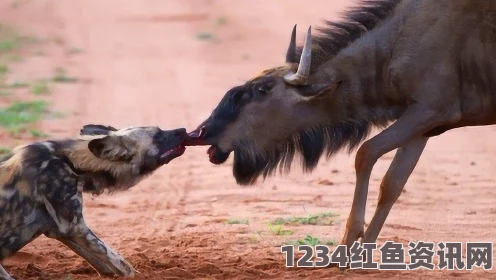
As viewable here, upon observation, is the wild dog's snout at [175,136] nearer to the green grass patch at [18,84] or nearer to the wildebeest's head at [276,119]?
the wildebeest's head at [276,119]

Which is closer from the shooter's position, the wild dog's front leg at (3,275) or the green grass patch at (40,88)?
the wild dog's front leg at (3,275)

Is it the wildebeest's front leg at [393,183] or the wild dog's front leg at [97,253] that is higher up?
the wildebeest's front leg at [393,183]

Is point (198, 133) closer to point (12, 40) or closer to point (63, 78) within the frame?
point (63, 78)

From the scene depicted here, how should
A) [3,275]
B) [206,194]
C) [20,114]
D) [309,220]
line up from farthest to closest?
[20,114] < [206,194] < [309,220] < [3,275]

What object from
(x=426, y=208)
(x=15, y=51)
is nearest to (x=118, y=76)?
(x=15, y=51)

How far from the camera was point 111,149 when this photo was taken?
26.3 ft

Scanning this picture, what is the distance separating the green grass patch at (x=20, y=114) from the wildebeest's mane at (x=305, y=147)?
5947 millimetres

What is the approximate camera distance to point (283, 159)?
8648 mm

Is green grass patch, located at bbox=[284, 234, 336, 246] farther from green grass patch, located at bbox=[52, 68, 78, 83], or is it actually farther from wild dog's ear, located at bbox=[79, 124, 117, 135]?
green grass patch, located at bbox=[52, 68, 78, 83]

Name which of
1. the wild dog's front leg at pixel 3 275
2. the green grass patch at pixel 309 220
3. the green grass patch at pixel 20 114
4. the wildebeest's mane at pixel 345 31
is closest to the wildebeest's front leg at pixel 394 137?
the wildebeest's mane at pixel 345 31

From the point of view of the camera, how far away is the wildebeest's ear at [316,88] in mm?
8344

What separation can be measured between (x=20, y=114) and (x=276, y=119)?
7.39 metres

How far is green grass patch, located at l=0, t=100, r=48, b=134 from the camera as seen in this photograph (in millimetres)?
14312

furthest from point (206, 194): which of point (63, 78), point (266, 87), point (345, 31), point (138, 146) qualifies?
point (63, 78)
